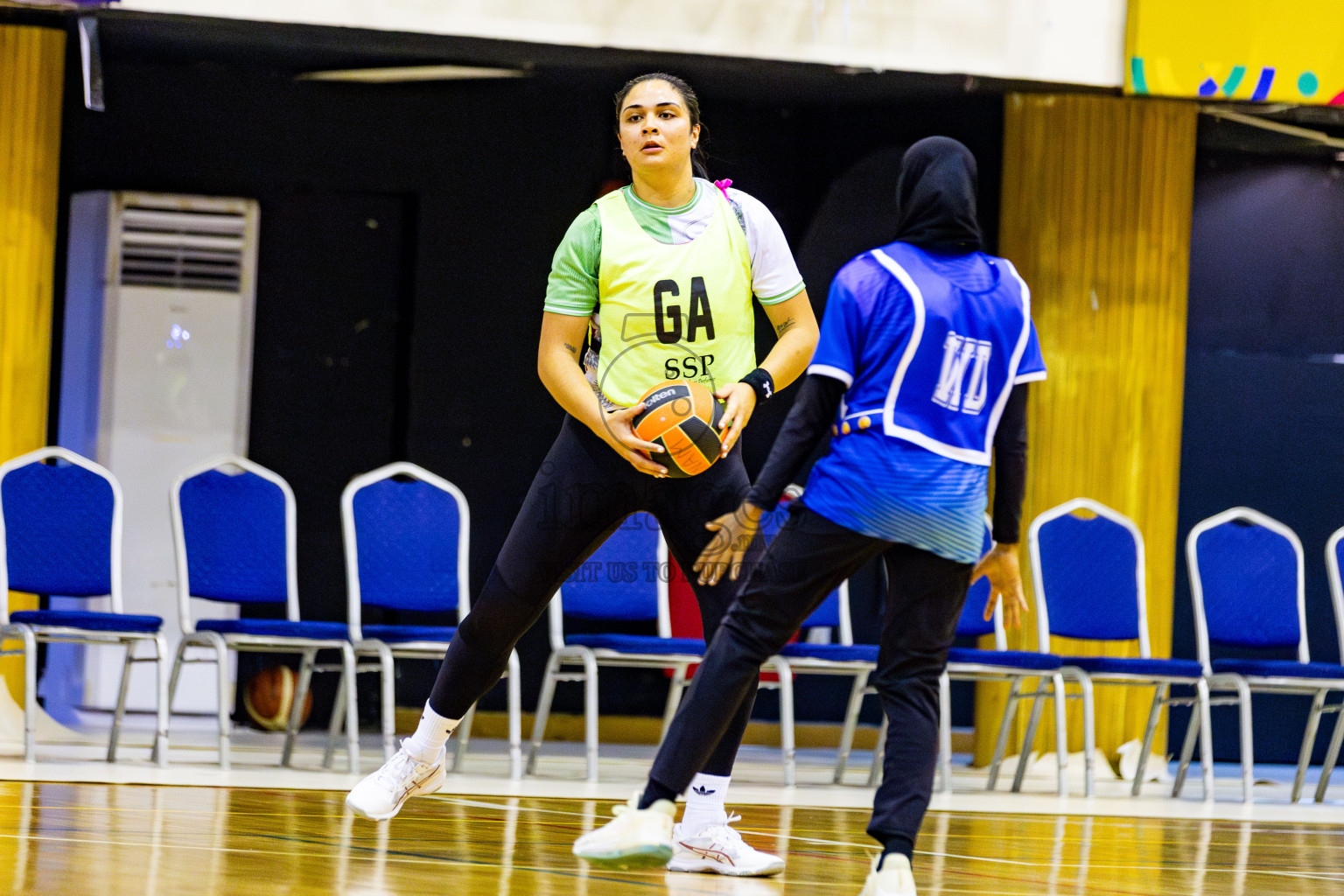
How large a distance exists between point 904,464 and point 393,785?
133cm

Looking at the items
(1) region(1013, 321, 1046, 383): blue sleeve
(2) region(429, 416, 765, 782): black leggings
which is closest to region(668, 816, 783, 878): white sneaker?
(2) region(429, 416, 765, 782): black leggings

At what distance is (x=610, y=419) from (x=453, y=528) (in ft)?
9.05

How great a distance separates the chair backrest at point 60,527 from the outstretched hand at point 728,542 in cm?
301

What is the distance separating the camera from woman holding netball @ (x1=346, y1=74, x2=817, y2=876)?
9.89 feet

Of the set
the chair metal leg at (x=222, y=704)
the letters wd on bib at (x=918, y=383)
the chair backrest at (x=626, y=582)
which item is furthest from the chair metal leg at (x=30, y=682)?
the letters wd on bib at (x=918, y=383)

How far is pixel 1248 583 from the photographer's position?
588 cm

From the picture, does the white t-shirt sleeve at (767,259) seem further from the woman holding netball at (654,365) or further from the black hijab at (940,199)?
the black hijab at (940,199)

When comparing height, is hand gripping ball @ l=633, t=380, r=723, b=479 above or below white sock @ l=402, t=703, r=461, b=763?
above

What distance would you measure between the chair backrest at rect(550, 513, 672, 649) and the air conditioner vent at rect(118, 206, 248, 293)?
2.32 m

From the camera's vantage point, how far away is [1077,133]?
6383 millimetres

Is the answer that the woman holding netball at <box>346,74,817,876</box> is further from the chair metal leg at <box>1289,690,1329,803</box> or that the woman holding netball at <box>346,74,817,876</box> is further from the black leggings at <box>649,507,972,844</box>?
the chair metal leg at <box>1289,690,1329,803</box>

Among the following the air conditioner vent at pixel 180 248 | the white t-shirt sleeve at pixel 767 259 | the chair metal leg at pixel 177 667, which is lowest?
the chair metal leg at pixel 177 667

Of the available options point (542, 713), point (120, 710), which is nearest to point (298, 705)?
point (120, 710)

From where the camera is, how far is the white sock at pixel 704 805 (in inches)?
121
